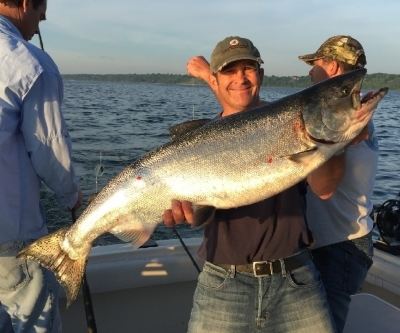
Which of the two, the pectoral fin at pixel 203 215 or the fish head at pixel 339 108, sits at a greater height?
the fish head at pixel 339 108

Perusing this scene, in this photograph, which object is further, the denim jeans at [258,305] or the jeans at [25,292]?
the jeans at [25,292]

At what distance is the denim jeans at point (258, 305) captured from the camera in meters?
2.96

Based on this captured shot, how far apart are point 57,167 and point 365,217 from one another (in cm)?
231

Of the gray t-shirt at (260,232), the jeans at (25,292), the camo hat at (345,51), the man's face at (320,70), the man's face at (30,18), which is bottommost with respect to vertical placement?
the jeans at (25,292)

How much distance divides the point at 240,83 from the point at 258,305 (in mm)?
1410

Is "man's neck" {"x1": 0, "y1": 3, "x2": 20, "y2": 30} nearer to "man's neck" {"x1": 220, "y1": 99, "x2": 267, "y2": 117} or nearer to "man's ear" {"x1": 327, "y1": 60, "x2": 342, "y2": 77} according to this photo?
"man's neck" {"x1": 220, "y1": 99, "x2": 267, "y2": 117}

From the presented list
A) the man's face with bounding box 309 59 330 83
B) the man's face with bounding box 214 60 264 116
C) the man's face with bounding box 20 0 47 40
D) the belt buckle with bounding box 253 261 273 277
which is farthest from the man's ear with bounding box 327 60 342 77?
the man's face with bounding box 20 0 47 40

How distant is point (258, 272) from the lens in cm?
296

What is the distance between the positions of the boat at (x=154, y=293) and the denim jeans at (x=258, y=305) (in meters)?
2.10

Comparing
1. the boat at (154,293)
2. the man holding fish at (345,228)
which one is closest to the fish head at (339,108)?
the man holding fish at (345,228)

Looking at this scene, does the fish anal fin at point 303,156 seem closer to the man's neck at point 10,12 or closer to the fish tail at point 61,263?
the fish tail at point 61,263

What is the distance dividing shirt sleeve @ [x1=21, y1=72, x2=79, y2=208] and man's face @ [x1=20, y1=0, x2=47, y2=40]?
501 millimetres

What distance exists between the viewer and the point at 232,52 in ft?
10.5

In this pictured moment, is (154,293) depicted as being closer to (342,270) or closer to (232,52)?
(342,270)
